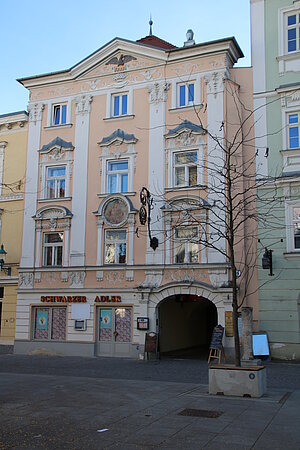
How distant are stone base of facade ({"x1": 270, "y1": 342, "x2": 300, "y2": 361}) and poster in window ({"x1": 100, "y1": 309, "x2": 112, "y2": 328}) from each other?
707 cm

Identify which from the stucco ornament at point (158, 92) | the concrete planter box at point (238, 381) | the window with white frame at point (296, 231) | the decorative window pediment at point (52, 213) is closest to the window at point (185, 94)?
the stucco ornament at point (158, 92)

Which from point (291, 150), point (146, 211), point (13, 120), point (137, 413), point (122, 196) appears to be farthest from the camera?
point (13, 120)

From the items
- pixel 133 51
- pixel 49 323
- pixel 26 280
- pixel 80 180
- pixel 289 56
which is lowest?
pixel 49 323

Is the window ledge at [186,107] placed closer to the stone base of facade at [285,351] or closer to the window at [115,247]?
the window at [115,247]

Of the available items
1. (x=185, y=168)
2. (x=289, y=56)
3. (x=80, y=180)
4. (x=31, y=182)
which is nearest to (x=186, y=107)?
(x=185, y=168)

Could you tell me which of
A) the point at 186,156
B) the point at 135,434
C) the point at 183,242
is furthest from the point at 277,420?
the point at 186,156

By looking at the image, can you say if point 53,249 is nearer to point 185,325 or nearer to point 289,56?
point 185,325

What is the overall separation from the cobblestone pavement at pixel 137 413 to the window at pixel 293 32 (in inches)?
529

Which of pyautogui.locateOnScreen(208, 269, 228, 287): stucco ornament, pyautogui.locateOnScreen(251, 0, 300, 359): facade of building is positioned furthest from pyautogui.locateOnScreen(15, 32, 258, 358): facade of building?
pyautogui.locateOnScreen(251, 0, 300, 359): facade of building

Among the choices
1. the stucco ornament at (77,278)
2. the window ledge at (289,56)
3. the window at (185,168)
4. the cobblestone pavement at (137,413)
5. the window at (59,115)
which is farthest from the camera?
the window at (59,115)

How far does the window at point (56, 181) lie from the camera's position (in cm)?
2420

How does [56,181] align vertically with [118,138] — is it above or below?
below

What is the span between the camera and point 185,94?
890 inches

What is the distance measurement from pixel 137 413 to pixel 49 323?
574 inches
